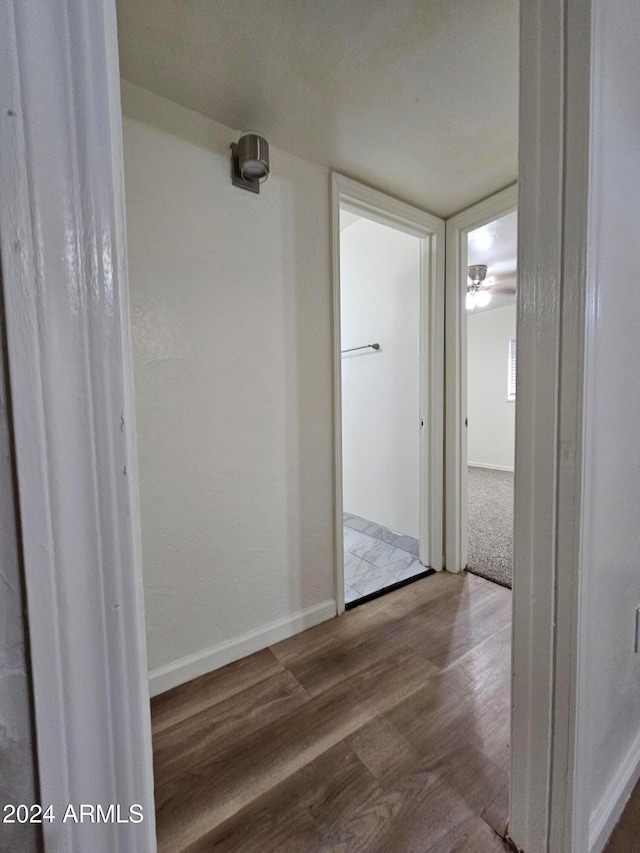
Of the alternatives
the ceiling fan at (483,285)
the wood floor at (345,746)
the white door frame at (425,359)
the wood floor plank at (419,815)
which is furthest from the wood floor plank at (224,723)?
the ceiling fan at (483,285)

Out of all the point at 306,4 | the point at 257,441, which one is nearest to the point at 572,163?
the point at 306,4

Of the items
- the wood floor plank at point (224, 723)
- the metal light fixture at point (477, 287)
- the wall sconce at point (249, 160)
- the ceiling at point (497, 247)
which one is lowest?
the wood floor plank at point (224, 723)

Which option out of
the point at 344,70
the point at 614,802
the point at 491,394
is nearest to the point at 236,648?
the point at 614,802

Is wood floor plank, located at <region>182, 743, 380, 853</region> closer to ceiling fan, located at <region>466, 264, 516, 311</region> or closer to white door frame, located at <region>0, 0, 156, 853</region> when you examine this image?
white door frame, located at <region>0, 0, 156, 853</region>

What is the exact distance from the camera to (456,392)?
2.08 meters

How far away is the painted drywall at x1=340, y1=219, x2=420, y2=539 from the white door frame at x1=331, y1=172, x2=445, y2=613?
0.13 m

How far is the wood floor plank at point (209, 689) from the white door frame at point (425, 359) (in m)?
0.47

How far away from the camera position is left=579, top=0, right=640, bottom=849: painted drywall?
0.68 meters

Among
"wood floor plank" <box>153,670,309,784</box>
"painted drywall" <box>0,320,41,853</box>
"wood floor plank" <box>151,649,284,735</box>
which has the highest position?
"painted drywall" <box>0,320,41,853</box>

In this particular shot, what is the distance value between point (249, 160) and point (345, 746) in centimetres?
200

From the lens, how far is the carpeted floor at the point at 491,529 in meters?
2.15

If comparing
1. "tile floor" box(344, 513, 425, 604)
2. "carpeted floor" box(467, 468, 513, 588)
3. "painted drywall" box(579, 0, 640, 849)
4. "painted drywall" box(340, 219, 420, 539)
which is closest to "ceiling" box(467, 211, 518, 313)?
"painted drywall" box(340, 219, 420, 539)

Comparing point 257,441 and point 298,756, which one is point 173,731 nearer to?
point 298,756

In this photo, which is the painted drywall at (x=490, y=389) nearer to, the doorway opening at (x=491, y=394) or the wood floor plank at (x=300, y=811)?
the doorway opening at (x=491, y=394)
